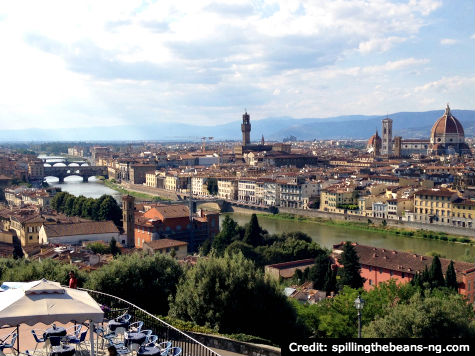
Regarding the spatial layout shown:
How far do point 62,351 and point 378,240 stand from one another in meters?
18.0

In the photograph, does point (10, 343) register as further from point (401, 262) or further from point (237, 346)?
point (401, 262)

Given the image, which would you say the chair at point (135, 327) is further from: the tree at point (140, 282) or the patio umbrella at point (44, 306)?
the tree at point (140, 282)

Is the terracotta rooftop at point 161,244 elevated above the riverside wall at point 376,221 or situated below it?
above

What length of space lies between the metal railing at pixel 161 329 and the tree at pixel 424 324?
2388mm

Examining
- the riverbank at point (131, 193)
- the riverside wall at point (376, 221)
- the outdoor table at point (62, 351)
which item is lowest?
the riverbank at point (131, 193)

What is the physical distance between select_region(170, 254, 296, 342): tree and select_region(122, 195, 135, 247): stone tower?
11.4 metres

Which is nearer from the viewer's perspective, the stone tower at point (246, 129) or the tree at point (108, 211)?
the tree at point (108, 211)

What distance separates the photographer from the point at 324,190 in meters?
27.9

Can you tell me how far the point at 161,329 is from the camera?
4.46m

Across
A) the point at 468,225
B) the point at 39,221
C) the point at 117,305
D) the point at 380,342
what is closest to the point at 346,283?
the point at 117,305

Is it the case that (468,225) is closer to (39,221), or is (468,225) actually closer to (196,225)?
(196,225)

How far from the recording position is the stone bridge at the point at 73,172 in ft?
165

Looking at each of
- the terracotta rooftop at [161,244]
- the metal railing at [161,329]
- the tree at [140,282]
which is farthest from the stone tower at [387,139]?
the metal railing at [161,329]

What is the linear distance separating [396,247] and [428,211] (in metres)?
5.03
